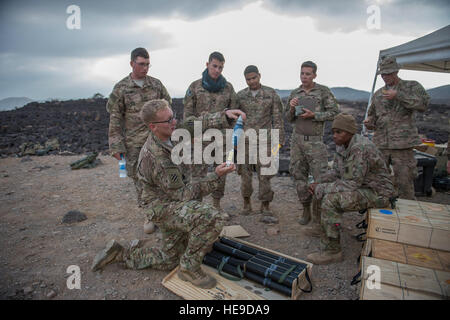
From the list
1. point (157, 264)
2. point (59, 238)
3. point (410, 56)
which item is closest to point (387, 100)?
point (410, 56)

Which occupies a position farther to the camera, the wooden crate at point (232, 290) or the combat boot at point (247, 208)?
the combat boot at point (247, 208)

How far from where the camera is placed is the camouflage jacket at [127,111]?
4.46 metres

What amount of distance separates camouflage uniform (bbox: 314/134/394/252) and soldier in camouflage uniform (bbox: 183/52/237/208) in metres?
1.78

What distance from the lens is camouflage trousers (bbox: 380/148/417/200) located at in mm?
4461

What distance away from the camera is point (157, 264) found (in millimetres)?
3334

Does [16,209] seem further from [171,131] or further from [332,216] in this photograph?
[332,216]

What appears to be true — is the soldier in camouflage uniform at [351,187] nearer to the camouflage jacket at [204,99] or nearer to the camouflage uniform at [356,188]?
the camouflage uniform at [356,188]

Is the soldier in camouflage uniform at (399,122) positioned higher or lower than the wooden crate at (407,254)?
higher

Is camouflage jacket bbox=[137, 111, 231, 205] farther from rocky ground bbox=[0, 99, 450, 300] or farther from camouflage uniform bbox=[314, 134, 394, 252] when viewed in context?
camouflage uniform bbox=[314, 134, 394, 252]

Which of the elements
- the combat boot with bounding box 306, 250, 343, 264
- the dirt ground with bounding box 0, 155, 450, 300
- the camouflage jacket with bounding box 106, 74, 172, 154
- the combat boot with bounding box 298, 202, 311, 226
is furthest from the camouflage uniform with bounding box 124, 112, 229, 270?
the combat boot with bounding box 298, 202, 311, 226

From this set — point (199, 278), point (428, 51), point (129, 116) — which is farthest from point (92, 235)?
point (428, 51)

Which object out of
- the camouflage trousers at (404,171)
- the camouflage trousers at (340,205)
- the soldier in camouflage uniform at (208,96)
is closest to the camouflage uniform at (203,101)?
the soldier in camouflage uniform at (208,96)

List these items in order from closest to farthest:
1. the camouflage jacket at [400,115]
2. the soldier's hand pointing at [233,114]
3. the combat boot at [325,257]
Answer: the combat boot at [325,257]
the soldier's hand pointing at [233,114]
the camouflage jacket at [400,115]
